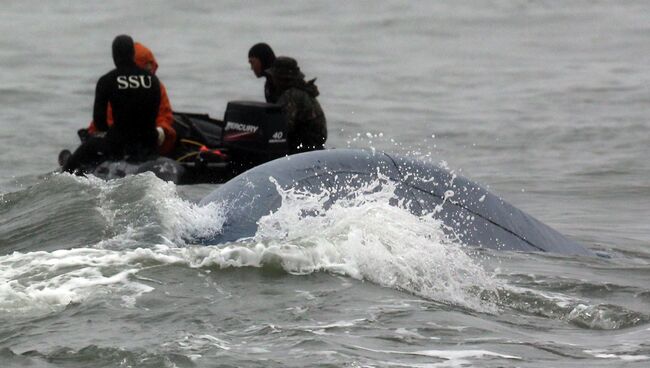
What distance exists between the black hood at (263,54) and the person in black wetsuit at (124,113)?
44.0 inches

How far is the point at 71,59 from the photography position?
23.5 meters

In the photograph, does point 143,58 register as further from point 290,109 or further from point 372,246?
point 372,246

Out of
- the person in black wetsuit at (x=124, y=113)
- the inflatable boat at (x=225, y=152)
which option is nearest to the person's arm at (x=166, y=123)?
the inflatable boat at (x=225, y=152)

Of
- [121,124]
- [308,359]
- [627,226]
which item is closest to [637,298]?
[308,359]

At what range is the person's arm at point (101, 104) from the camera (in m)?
11.1

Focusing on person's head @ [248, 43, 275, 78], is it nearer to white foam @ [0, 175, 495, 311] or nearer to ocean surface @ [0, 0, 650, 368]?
ocean surface @ [0, 0, 650, 368]

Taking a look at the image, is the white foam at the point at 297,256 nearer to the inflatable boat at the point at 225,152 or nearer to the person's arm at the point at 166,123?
the inflatable boat at the point at 225,152

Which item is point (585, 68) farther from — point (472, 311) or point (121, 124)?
point (472, 311)

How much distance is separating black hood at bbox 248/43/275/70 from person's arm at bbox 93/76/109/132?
1.48 metres

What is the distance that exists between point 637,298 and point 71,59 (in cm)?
1728

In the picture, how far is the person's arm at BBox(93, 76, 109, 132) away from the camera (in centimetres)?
1113

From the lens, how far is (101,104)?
36.9 ft

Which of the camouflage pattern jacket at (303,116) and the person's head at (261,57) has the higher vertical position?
the person's head at (261,57)

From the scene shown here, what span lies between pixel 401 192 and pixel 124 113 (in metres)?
3.67
